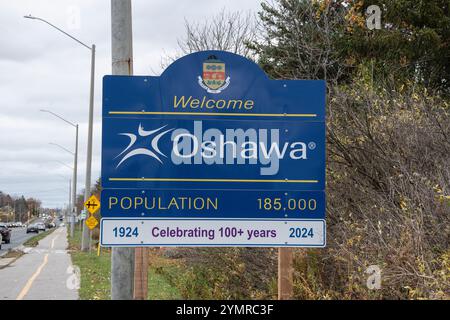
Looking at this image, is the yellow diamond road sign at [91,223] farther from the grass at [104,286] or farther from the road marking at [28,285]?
the grass at [104,286]

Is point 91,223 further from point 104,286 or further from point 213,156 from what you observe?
point 213,156

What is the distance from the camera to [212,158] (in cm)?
534

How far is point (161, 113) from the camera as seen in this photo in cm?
531

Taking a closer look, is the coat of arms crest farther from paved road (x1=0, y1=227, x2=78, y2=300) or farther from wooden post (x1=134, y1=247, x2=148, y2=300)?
paved road (x1=0, y1=227, x2=78, y2=300)

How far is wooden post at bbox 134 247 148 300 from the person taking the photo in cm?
533

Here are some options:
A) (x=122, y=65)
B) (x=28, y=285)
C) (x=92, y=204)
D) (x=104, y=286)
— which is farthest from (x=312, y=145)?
(x=92, y=204)

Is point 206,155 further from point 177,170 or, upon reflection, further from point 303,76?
point 303,76

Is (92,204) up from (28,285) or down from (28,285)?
up

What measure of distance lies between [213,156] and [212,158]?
0.02m

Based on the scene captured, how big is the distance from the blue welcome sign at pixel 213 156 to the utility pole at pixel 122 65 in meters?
0.13

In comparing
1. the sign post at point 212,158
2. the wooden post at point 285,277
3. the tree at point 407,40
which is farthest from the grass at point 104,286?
the tree at point 407,40

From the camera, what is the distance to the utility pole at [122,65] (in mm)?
5250
